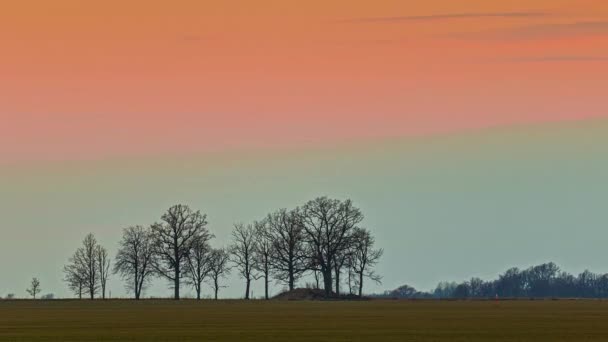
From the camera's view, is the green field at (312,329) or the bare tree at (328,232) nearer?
the green field at (312,329)

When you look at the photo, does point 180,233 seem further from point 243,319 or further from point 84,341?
point 84,341

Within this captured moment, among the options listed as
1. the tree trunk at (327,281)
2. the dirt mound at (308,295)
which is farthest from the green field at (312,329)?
the tree trunk at (327,281)

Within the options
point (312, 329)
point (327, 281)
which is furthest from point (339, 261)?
point (312, 329)

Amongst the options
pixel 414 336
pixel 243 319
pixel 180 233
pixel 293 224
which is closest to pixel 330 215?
pixel 293 224

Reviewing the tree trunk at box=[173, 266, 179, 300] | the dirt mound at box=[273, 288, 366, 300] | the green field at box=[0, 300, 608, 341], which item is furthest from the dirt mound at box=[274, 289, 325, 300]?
the green field at box=[0, 300, 608, 341]

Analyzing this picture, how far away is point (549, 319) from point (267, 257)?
81.6 meters

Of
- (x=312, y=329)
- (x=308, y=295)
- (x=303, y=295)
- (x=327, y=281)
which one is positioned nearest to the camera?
(x=312, y=329)

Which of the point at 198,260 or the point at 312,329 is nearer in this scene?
the point at 312,329

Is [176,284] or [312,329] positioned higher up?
[176,284]

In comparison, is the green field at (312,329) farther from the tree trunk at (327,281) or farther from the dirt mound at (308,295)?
the tree trunk at (327,281)

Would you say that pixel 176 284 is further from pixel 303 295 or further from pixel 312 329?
pixel 312 329

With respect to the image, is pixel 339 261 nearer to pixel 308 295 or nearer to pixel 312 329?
pixel 308 295

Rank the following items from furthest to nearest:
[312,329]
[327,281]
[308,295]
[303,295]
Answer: [327,281]
[303,295]
[308,295]
[312,329]

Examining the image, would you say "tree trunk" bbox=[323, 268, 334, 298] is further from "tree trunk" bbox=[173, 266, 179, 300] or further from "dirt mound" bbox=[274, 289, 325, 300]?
"tree trunk" bbox=[173, 266, 179, 300]
